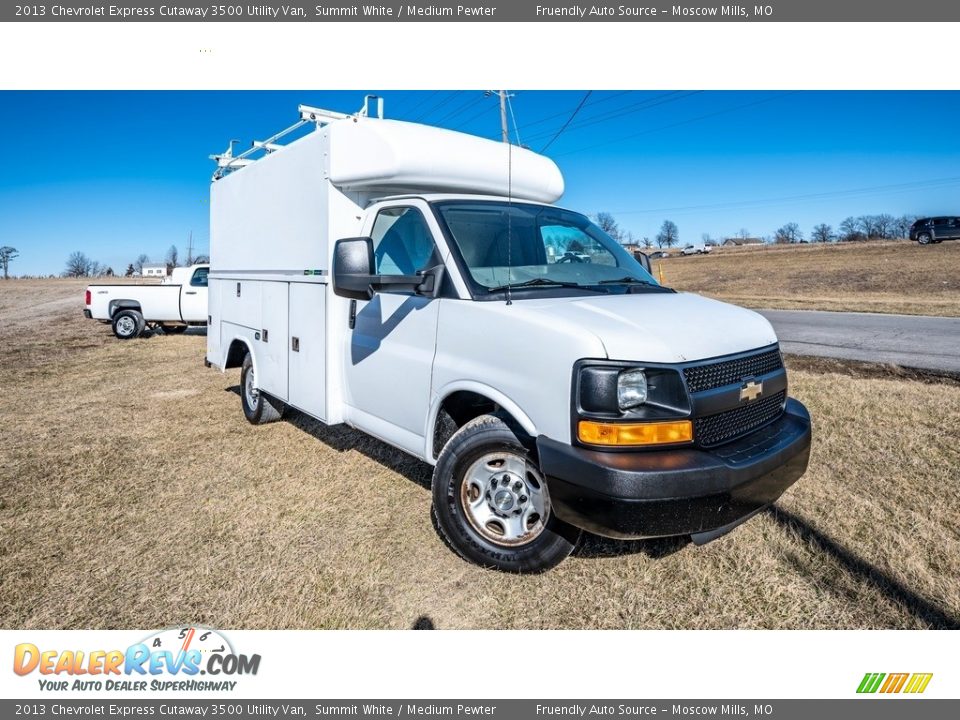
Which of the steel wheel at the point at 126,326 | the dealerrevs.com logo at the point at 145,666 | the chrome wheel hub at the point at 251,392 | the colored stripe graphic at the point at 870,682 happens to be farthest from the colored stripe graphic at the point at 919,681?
the steel wheel at the point at 126,326

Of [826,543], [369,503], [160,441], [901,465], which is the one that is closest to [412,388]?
[369,503]

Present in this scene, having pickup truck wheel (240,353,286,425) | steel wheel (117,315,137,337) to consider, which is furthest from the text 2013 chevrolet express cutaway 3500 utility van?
steel wheel (117,315,137,337)

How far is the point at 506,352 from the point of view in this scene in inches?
119

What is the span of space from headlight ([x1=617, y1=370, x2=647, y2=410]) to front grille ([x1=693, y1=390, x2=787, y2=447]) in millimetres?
313

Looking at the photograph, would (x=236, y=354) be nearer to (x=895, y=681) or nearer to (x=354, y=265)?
(x=354, y=265)

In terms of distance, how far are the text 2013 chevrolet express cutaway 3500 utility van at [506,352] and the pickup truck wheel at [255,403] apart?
786mm

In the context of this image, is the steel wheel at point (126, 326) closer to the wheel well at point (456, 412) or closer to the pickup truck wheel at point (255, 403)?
the pickup truck wheel at point (255, 403)

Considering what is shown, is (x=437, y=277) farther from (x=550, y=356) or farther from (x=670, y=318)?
(x=670, y=318)

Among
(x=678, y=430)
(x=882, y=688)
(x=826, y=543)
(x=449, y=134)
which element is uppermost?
(x=449, y=134)

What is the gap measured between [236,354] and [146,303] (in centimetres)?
999

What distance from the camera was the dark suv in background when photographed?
113 feet

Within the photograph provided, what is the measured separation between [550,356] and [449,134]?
2335 mm

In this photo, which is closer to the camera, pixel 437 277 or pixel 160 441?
pixel 437 277

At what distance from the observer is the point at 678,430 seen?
8.90ft
